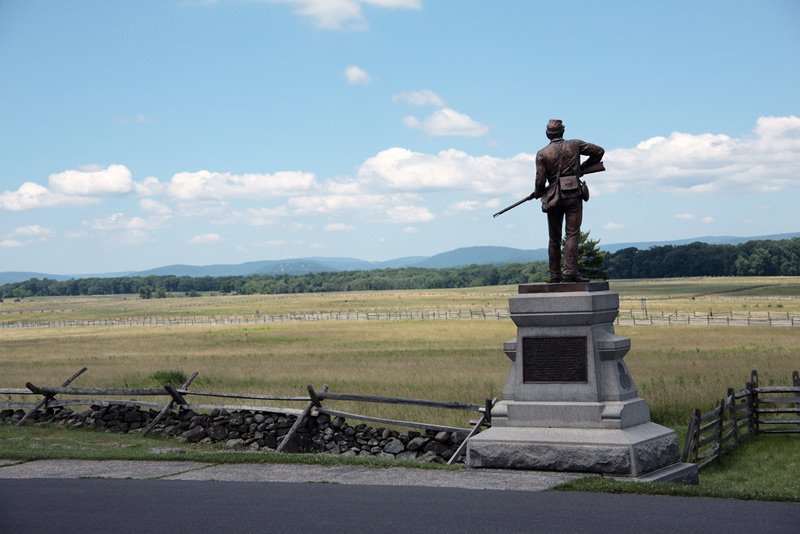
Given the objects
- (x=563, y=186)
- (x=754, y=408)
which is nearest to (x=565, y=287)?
(x=563, y=186)

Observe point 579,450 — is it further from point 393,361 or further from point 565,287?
point 393,361

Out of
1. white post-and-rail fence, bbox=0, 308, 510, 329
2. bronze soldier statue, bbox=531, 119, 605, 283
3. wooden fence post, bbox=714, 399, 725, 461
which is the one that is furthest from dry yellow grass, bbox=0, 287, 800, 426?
white post-and-rail fence, bbox=0, 308, 510, 329

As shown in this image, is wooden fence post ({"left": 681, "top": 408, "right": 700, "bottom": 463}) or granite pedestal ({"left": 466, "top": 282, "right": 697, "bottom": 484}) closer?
granite pedestal ({"left": 466, "top": 282, "right": 697, "bottom": 484})

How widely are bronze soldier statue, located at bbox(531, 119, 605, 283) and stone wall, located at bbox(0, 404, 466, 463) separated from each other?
17.4ft

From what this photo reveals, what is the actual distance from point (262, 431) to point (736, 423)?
414 inches

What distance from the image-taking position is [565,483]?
32.8 feet

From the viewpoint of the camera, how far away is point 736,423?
17828 mm

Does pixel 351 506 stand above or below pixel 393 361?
above

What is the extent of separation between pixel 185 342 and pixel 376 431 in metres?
45.8

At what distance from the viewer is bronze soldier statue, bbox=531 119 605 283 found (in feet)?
39.8

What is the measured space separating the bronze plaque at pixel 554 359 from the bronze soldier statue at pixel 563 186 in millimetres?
1026

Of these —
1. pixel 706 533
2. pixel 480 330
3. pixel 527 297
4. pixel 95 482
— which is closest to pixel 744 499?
pixel 706 533

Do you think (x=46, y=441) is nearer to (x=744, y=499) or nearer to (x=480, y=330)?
(x=744, y=499)

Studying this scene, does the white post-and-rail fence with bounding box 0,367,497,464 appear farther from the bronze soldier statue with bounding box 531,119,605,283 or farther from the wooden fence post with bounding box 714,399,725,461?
the wooden fence post with bounding box 714,399,725,461
